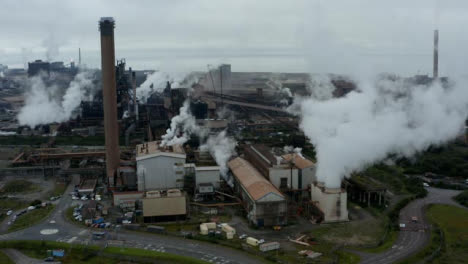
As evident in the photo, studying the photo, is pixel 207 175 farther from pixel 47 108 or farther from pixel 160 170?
pixel 47 108

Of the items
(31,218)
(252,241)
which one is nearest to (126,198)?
(31,218)

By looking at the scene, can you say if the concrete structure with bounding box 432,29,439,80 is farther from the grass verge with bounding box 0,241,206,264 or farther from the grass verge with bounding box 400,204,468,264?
the grass verge with bounding box 0,241,206,264

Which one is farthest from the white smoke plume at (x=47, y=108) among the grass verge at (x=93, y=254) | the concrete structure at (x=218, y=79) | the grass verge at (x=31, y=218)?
the grass verge at (x=93, y=254)

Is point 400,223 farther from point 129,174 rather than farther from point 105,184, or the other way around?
point 105,184

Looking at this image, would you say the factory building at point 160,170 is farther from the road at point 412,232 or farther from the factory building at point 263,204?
the road at point 412,232

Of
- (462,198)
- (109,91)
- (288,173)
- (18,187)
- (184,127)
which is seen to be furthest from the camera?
(184,127)

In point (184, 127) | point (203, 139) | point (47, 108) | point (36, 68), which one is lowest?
point (203, 139)

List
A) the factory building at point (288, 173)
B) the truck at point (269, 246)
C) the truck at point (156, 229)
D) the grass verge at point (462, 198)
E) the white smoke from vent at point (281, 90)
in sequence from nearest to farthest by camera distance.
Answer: the truck at point (269, 246), the truck at point (156, 229), the grass verge at point (462, 198), the factory building at point (288, 173), the white smoke from vent at point (281, 90)
